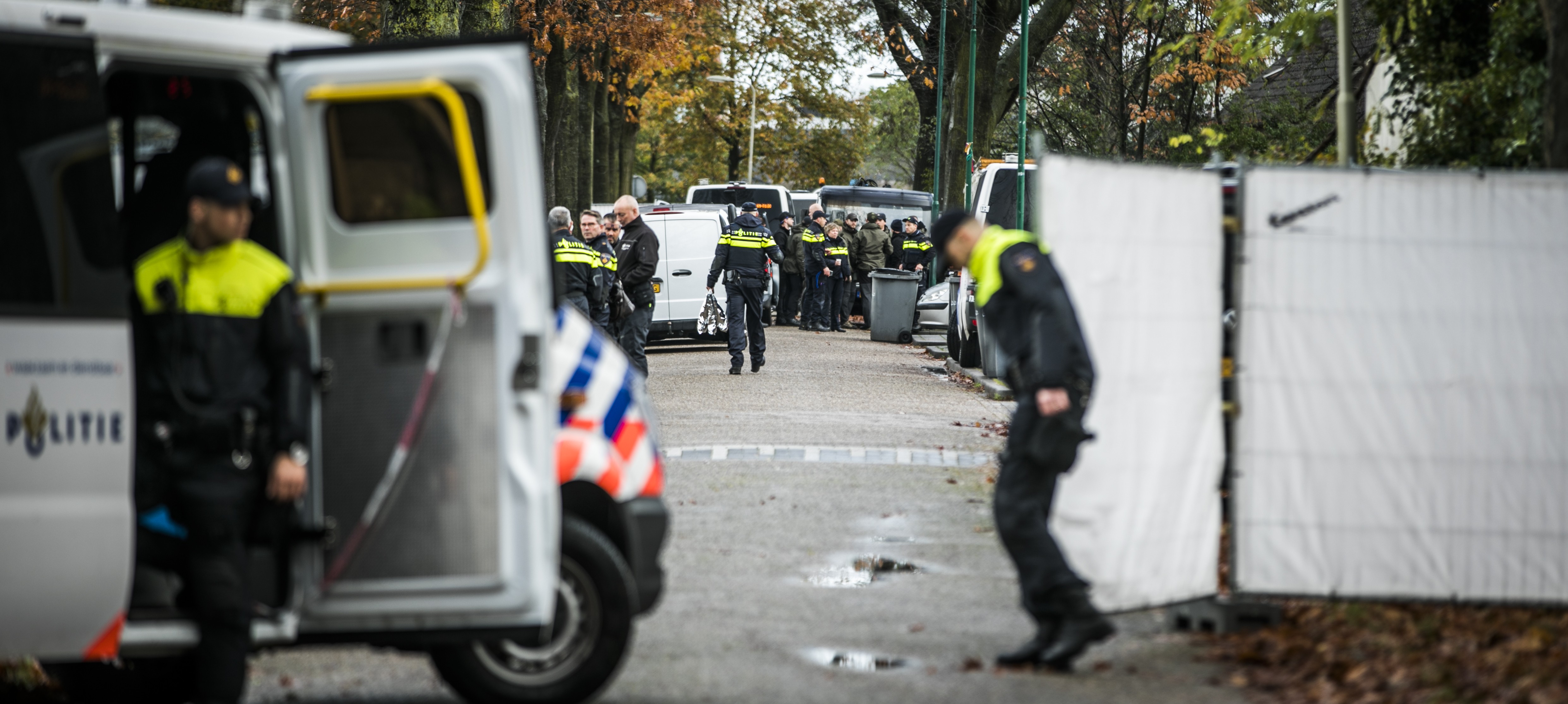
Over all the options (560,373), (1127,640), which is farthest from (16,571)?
(1127,640)

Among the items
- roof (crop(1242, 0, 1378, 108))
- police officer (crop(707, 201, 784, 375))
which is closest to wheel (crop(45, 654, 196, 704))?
police officer (crop(707, 201, 784, 375))

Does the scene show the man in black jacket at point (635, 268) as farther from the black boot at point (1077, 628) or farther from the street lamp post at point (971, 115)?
the street lamp post at point (971, 115)

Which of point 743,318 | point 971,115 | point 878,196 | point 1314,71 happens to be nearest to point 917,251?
point 971,115

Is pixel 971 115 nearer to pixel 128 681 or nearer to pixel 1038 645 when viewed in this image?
pixel 1038 645

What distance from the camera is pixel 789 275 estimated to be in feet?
103

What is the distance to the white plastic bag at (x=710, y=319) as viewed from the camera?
2373cm

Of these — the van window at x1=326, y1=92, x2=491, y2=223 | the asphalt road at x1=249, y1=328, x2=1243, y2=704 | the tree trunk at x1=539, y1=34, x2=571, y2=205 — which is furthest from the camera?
the tree trunk at x1=539, y1=34, x2=571, y2=205

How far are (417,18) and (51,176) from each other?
32.7 feet

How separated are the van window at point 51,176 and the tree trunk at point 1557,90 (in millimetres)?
6046

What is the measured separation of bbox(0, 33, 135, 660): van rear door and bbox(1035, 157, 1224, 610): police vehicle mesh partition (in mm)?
3070

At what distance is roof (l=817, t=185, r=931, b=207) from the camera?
3906cm

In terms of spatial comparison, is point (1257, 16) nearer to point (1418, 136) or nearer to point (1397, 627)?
point (1418, 136)

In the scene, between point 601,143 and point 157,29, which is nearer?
point 157,29

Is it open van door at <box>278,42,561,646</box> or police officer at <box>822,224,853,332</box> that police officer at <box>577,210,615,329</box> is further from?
police officer at <box>822,224,853,332</box>
